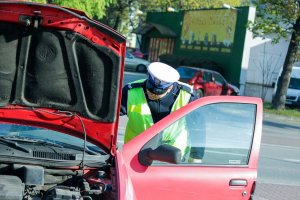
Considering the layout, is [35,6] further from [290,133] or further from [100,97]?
[290,133]

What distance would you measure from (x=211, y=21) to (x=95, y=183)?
123 ft

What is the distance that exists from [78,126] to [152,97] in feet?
3.80

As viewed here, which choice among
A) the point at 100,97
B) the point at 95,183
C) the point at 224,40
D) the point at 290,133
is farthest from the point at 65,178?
the point at 224,40

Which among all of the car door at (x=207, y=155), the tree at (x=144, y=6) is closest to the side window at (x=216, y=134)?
the car door at (x=207, y=155)

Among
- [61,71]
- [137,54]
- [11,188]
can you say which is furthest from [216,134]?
[137,54]

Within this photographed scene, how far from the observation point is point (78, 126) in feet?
12.8

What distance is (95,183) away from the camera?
12.4ft

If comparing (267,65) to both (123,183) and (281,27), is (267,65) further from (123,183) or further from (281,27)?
(123,183)

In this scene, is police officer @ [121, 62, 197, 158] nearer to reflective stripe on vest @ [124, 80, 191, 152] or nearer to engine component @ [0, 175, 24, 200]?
reflective stripe on vest @ [124, 80, 191, 152]

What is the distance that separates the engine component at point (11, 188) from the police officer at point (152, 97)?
1.46 meters

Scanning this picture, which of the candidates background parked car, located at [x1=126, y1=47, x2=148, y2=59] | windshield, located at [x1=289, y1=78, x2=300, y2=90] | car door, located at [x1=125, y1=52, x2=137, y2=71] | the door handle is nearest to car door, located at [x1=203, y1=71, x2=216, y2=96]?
windshield, located at [x1=289, y1=78, x2=300, y2=90]

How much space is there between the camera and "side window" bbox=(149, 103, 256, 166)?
4.20 metres

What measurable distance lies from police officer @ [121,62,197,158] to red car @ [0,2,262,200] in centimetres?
63

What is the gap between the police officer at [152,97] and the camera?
4771 mm
